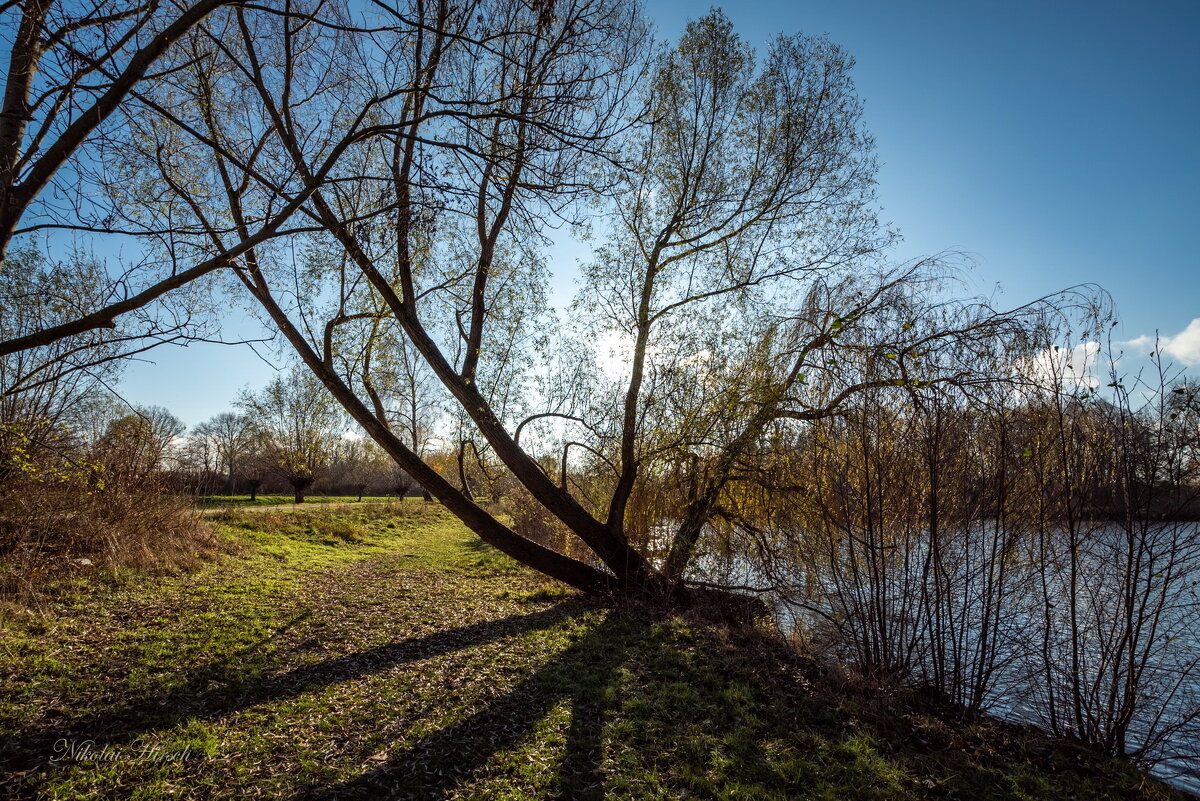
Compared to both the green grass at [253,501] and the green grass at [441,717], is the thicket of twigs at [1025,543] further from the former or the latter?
the green grass at [253,501]

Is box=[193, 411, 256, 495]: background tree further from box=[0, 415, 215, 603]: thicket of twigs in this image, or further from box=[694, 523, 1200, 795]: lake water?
box=[694, 523, 1200, 795]: lake water

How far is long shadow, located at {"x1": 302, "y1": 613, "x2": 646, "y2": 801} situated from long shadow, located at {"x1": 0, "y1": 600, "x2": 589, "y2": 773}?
164 centimetres

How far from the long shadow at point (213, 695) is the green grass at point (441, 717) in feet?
0.07

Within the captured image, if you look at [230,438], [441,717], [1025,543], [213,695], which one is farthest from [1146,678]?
[230,438]

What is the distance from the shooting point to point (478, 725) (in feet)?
16.2

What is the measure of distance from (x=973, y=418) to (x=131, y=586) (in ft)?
38.5

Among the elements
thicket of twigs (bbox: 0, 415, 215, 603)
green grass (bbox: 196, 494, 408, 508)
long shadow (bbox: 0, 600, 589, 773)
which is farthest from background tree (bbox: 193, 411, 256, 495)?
long shadow (bbox: 0, 600, 589, 773)

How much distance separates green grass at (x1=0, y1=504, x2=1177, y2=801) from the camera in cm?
390

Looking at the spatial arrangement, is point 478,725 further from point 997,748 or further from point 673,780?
point 997,748

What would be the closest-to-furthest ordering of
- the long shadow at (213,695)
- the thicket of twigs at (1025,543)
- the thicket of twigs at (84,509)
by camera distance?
the long shadow at (213,695) < the thicket of twigs at (1025,543) < the thicket of twigs at (84,509)

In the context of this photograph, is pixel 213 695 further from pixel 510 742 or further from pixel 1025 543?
pixel 1025 543

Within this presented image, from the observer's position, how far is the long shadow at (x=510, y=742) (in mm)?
3844

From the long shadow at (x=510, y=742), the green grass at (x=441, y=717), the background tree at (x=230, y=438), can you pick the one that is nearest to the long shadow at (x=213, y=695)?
the green grass at (x=441, y=717)

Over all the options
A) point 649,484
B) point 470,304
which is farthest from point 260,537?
point 649,484
